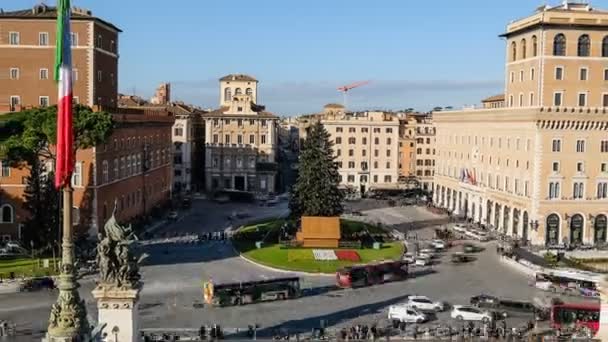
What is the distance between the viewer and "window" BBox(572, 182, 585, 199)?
58625 millimetres

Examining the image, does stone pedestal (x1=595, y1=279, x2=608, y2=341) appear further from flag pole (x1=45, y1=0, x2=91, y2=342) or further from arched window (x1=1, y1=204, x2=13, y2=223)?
arched window (x1=1, y1=204, x2=13, y2=223)

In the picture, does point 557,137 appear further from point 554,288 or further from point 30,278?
point 30,278

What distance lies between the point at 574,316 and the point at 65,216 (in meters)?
24.1

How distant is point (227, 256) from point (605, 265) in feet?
82.2

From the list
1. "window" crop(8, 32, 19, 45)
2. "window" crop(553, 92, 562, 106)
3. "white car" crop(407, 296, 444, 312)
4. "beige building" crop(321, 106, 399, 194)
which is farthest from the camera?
"beige building" crop(321, 106, 399, 194)

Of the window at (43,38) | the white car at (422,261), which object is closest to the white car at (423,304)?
the white car at (422,261)

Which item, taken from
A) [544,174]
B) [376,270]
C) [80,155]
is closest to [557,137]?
[544,174]

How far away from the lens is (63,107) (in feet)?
67.5

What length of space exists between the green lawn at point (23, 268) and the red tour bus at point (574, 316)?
26.4 metres

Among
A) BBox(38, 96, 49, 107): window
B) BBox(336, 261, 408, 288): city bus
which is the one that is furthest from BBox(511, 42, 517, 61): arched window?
BBox(38, 96, 49, 107): window

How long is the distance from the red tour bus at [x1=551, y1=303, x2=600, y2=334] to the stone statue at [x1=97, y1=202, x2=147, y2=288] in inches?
797

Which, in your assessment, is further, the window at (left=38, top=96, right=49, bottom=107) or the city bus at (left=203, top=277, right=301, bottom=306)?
the window at (left=38, top=96, right=49, bottom=107)

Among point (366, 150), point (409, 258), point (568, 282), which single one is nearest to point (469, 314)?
point (568, 282)

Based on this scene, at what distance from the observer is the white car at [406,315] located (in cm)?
3553
